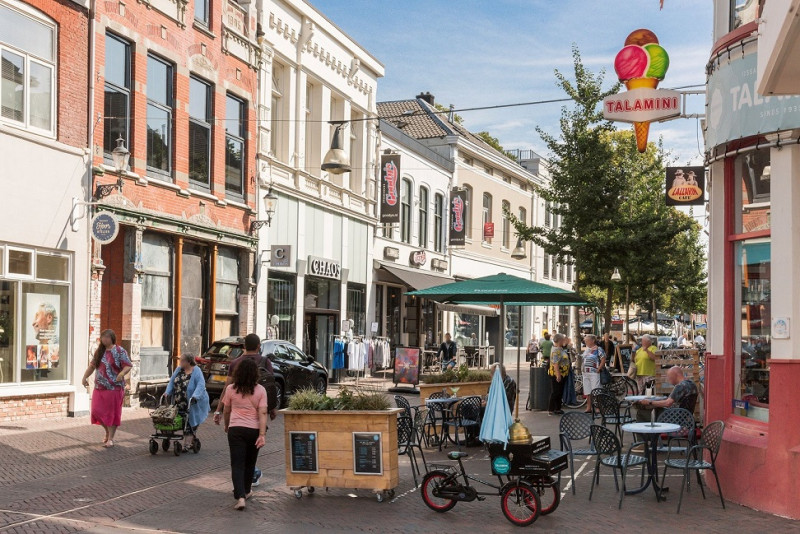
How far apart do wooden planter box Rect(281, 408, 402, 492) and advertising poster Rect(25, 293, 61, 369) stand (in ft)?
26.7

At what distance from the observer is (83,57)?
1675 centimetres

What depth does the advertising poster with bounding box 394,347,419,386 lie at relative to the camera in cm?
2466

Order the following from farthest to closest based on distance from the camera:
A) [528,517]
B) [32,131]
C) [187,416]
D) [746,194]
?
[32,131] → [187,416] → [746,194] → [528,517]

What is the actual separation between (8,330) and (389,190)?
17.9m

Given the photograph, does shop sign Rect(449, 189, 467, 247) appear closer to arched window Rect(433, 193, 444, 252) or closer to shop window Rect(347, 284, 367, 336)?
arched window Rect(433, 193, 444, 252)

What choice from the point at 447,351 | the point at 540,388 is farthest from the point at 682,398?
the point at 447,351

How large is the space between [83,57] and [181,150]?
3.81 m

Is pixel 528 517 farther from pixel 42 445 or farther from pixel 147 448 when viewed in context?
pixel 42 445

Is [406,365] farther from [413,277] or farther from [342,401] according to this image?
[342,401]

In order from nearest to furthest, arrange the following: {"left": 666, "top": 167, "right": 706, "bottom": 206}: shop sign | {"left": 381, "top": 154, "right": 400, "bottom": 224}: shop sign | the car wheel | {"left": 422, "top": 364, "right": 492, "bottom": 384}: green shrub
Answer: {"left": 422, "top": 364, "right": 492, "bottom": 384}: green shrub < {"left": 666, "top": 167, "right": 706, "bottom": 206}: shop sign < the car wheel < {"left": 381, "top": 154, "right": 400, "bottom": 224}: shop sign

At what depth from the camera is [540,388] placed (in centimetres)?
1944

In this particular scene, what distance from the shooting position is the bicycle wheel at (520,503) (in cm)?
834

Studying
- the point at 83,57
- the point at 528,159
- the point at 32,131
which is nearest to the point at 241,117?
the point at 83,57

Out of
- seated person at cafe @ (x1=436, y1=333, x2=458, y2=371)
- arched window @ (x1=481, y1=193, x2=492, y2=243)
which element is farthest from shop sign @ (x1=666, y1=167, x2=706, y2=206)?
arched window @ (x1=481, y1=193, x2=492, y2=243)
